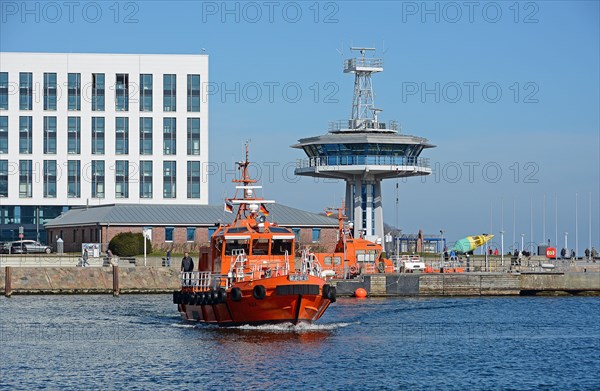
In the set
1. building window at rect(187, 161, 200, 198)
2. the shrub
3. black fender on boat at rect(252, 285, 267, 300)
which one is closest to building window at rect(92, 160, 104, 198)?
building window at rect(187, 161, 200, 198)

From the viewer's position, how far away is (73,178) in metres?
125

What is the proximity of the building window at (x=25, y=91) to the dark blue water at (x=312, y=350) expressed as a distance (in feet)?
195

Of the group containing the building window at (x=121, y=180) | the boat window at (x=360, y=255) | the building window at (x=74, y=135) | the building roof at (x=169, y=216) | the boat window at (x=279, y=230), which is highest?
the building window at (x=74, y=135)

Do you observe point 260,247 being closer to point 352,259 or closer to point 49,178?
point 352,259

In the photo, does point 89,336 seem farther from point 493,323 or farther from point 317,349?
point 493,323

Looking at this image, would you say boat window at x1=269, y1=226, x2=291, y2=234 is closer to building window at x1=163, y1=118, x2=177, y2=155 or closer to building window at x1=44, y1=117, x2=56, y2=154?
building window at x1=163, y1=118, x2=177, y2=155

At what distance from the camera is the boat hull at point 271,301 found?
166 ft

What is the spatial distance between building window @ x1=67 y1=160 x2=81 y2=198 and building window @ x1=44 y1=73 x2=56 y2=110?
232 inches

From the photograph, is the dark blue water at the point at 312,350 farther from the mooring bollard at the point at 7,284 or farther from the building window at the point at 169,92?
the building window at the point at 169,92

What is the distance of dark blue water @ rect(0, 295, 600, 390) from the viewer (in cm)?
3988

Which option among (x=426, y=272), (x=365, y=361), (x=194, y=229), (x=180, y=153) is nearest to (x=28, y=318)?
(x=365, y=361)

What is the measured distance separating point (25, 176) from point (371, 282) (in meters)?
55.6

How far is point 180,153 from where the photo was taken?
127 metres

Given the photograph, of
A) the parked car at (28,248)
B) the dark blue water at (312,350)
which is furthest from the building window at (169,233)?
the dark blue water at (312,350)
